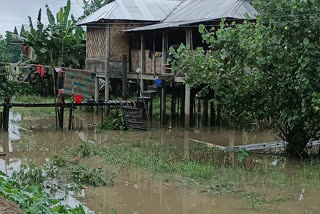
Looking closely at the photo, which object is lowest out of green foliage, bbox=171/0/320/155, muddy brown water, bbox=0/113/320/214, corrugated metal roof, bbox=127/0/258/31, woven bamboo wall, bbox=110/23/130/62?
muddy brown water, bbox=0/113/320/214

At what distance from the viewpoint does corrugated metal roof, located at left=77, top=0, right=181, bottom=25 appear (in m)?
20.8

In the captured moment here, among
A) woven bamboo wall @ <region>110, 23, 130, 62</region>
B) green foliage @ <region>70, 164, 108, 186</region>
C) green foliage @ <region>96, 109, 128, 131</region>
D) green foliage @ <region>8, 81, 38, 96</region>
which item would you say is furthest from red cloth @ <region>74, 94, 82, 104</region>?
green foliage @ <region>8, 81, 38, 96</region>

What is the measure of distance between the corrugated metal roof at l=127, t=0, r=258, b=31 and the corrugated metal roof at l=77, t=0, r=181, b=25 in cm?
74

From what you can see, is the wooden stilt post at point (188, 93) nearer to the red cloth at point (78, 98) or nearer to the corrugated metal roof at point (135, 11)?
the red cloth at point (78, 98)

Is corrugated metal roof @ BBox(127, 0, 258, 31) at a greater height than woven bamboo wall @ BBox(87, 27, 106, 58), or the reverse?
corrugated metal roof @ BBox(127, 0, 258, 31)

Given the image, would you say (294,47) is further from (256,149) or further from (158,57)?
(158,57)

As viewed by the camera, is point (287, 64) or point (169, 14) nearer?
point (287, 64)

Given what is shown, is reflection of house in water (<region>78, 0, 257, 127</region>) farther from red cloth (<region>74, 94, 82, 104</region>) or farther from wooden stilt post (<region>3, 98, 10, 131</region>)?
wooden stilt post (<region>3, 98, 10, 131</region>)

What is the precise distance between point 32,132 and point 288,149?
380 inches

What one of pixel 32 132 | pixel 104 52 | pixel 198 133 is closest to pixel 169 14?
pixel 104 52

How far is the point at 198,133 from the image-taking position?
Answer: 58.4 ft

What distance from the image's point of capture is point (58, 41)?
25.0 meters

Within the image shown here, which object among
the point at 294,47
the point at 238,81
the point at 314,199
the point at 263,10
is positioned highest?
the point at 263,10

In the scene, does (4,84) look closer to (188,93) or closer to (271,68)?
(188,93)
